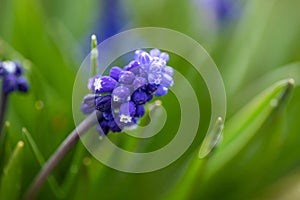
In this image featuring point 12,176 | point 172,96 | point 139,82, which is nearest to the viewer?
point 139,82

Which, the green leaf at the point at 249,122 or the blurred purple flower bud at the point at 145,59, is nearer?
the blurred purple flower bud at the point at 145,59

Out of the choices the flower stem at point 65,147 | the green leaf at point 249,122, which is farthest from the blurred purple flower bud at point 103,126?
the green leaf at point 249,122

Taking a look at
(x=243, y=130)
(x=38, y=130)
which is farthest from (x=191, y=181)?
(x=38, y=130)

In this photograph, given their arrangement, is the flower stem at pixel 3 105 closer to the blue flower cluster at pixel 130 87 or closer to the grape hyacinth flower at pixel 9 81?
the grape hyacinth flower at pixel 9 81

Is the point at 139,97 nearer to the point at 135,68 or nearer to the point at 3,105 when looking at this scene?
the point at 135,68

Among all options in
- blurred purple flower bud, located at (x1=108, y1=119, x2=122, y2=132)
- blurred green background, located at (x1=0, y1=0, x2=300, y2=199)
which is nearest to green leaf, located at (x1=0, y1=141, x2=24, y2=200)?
blurred green background, located at (x1=0, y1=0, x2=300, y2=199)

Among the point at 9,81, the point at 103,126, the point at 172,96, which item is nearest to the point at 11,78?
the point at 9,81
